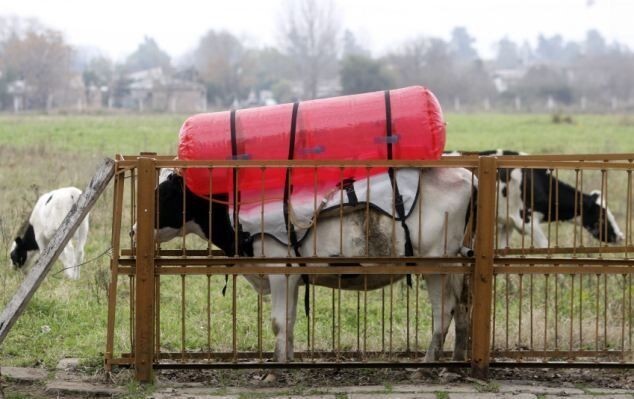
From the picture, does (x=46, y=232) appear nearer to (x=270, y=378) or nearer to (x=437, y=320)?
(x=270, y=378)

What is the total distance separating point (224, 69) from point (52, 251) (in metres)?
102

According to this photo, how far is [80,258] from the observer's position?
13852 mm

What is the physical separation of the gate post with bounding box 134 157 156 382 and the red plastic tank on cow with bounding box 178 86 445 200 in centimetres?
61

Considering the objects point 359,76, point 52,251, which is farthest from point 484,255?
point 359,76

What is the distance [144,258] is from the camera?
7.37 m

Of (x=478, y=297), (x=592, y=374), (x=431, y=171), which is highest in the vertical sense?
(x=431, y=171)

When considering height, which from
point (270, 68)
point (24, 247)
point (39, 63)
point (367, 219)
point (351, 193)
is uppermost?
point (270, 68)

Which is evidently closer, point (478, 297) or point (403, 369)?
point (478, 297)

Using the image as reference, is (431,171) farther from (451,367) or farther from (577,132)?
(577,132)

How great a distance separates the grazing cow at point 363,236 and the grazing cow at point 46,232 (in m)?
5.80

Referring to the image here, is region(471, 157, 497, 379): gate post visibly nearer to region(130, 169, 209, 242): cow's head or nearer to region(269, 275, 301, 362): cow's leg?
region(269, 275, 301, 362): cow's leg

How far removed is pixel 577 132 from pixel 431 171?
3580cm

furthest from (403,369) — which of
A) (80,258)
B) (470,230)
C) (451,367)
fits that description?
(80,258)

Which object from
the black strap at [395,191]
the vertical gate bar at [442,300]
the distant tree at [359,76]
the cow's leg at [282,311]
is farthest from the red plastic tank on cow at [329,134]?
the distant tree at [359,76]
